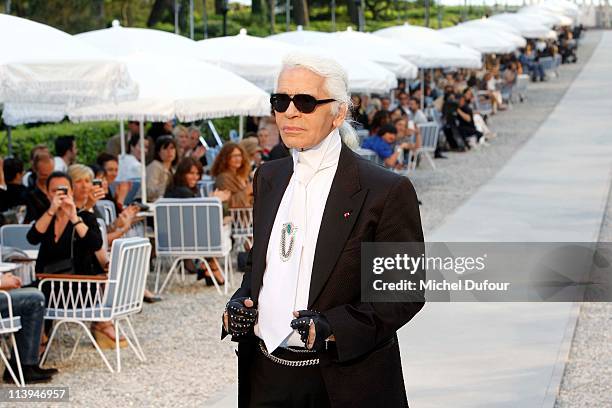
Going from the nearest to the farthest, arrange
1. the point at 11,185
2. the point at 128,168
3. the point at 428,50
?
the point at 11,185 → the point at 128,168 → the point at 428,50

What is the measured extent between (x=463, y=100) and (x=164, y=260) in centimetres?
1528

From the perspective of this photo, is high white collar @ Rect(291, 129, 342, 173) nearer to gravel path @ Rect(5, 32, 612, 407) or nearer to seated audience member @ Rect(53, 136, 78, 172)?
gravel path @ Rect(5, 32, 612, 407)

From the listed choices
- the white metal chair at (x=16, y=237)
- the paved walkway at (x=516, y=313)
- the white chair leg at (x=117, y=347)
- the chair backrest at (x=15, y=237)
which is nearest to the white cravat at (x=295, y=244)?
the paved walkway at (x=516, y=313)

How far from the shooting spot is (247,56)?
15609 millimetres

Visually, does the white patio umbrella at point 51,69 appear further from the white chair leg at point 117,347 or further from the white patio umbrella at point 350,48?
the white patio umbrella at point 350,48

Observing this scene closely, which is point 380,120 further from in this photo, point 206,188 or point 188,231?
point 188,231

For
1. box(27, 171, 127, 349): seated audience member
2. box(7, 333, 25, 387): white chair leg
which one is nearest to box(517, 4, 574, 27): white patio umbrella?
box(27, 171, 127, 349): seated audience member

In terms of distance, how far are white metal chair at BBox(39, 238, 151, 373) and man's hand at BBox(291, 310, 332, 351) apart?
4.93m

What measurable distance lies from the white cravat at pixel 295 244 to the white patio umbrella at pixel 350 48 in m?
15.4

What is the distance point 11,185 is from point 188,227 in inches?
81.9

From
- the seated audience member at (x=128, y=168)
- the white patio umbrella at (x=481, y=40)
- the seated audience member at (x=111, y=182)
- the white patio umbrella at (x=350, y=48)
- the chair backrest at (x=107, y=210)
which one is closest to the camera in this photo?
the chair backrest at (x=107, y=210)

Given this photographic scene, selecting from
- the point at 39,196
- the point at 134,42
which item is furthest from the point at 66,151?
the point at 39,196

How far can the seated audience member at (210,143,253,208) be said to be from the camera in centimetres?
1245

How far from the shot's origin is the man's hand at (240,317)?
3672 millimetres
